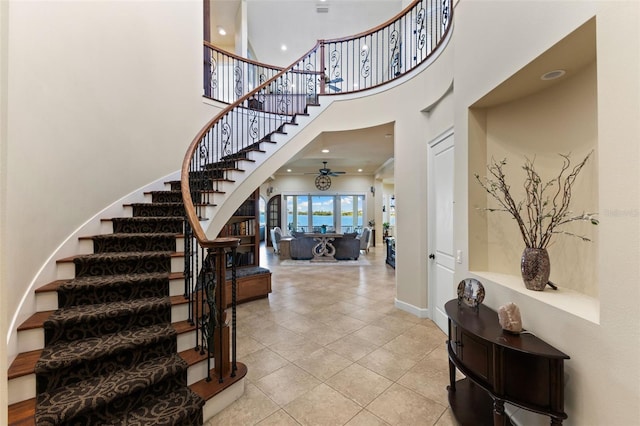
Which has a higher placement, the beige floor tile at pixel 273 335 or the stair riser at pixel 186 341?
the stair riser at pixel 186 341

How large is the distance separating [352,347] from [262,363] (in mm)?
998

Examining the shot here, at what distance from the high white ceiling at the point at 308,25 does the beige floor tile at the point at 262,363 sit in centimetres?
391

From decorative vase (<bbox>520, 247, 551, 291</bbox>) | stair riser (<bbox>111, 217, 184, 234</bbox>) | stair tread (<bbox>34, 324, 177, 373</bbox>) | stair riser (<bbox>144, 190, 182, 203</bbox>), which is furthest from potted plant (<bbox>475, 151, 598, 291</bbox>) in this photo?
stair riser (<bbox>144, 190, 182, 203</bbox>)

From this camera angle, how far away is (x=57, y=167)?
2.54 metres

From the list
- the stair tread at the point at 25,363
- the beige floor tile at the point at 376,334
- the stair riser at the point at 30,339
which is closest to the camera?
the stair tread at the point at 25,363

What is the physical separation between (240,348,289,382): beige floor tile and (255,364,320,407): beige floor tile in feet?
0.22

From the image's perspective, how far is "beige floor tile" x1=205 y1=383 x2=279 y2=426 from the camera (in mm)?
1915

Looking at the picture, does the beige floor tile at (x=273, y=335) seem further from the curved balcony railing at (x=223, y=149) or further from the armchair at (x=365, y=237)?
the armchair at (x=365, y=237)

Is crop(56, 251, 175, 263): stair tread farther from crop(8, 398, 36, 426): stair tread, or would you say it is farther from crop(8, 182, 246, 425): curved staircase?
crop(8, 398, 36, 426): stair tread

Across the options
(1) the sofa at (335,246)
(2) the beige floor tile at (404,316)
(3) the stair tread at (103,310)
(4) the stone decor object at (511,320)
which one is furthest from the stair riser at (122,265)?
(1) the sofa at (335,246)

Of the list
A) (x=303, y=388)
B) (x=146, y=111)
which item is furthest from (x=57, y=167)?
(x=303, y=388)

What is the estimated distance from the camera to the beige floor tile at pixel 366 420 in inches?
74.4

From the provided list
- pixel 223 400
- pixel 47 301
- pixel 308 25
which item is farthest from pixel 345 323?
pixel 308 25

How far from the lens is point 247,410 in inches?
79.8
